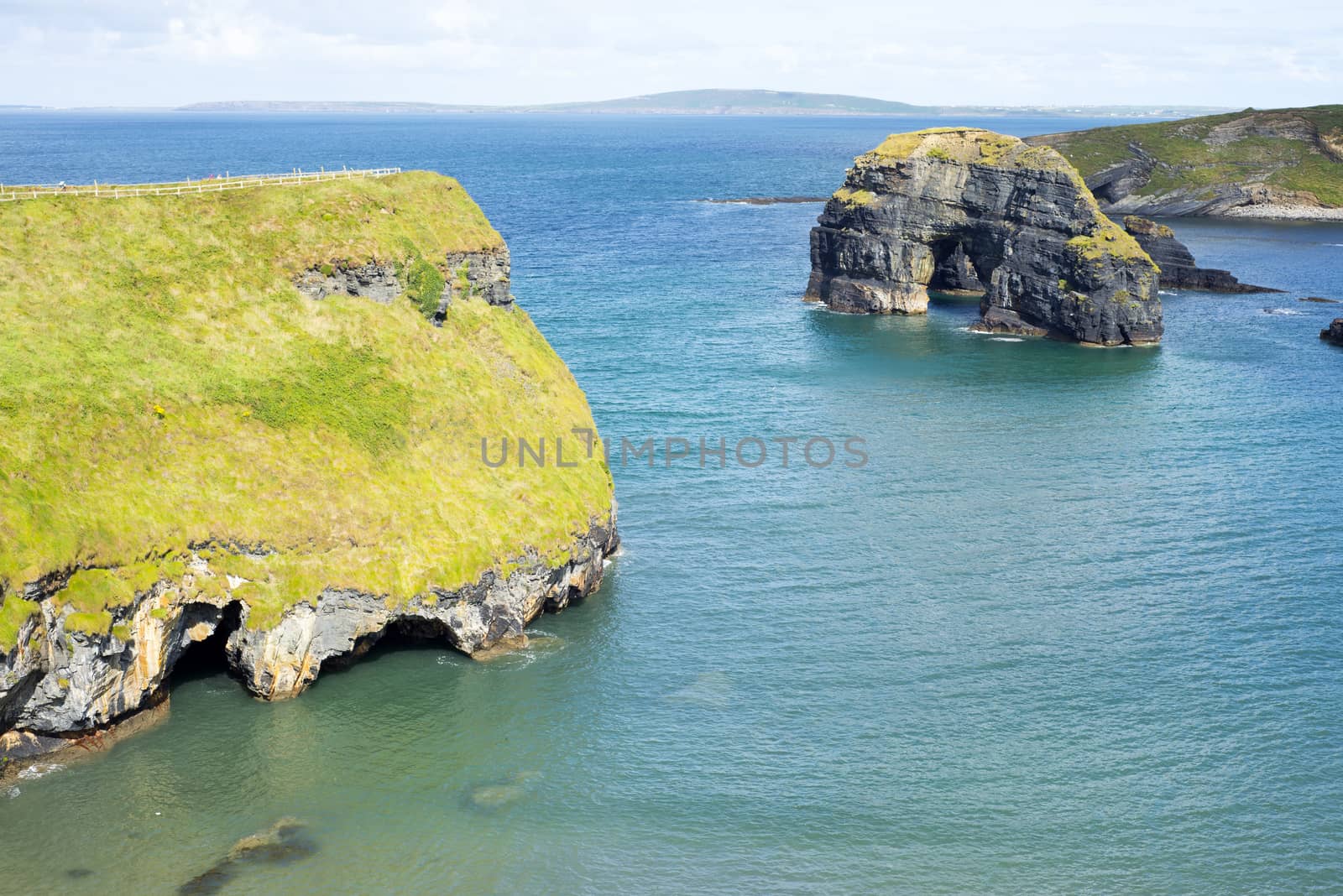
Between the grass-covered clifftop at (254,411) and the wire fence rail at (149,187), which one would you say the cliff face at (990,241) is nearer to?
the grass-covered clifftop at (254,411)

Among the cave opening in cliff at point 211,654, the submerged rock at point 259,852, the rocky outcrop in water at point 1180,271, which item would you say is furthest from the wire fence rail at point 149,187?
the rocky outcrop in water at point 1180,271

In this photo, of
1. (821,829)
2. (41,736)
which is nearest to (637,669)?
(821,829)

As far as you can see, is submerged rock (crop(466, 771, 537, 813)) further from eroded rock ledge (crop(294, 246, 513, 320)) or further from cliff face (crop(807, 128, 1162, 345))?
cliff face (crop(807, 128, 1162, 345))

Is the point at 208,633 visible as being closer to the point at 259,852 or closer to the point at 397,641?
the point at 397,641

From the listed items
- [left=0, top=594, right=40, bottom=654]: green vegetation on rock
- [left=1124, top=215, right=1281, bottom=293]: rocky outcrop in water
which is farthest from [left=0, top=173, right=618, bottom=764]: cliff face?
[left=1124, top=215, right=1281, bottom=293]: rocky outcrop in water

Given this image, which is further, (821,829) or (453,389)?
(453,389)

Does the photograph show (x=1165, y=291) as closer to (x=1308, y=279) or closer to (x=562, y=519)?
(x=1308, y=279)
